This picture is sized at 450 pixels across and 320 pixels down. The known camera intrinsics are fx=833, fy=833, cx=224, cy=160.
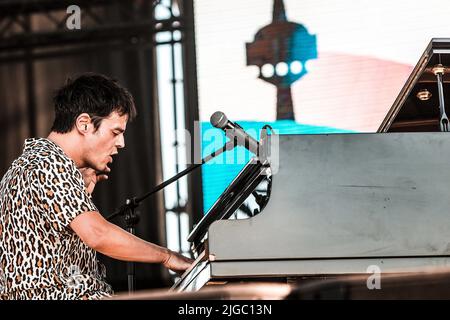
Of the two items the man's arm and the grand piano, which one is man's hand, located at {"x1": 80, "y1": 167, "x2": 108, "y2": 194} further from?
the grand piano

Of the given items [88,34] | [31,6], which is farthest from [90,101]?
[31,6]

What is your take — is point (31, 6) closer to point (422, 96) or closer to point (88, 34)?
point (88, 34)

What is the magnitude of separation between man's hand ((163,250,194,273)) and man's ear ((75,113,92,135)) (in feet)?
1.69

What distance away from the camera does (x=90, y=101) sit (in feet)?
9.55

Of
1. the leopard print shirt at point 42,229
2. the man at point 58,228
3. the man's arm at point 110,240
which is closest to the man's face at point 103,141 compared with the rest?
the man at point 58,228

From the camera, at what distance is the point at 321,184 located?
2.70 m

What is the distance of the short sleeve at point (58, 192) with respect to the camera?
2.69 metres

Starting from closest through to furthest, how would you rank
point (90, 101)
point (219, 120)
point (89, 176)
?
point (219, 120)
point (90, 101)
point (89, 176)

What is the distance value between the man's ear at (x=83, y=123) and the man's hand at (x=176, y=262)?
1.69 feet

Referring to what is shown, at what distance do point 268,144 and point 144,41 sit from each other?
498 centimetres

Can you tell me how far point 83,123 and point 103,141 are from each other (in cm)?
9

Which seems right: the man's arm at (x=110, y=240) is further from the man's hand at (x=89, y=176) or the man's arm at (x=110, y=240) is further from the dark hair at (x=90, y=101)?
the man's hand at (x=89, y=176)

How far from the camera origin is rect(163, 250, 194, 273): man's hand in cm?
285

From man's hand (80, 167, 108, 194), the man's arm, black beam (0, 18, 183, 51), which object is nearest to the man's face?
the man's arm
